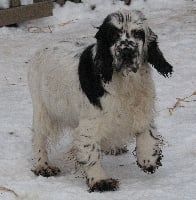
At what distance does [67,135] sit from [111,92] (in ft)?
4.82

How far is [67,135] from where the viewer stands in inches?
221

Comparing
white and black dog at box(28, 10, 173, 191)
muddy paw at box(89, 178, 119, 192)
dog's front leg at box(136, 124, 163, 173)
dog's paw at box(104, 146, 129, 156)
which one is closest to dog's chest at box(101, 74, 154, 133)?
white and black dog at box(28, 10, 173, 191)

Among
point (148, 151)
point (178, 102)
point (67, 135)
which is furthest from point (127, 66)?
point (178, 102)

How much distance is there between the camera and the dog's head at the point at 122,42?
4.06 m

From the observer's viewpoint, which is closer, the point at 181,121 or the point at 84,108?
the point at 84,108

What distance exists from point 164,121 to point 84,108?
165 centimetres

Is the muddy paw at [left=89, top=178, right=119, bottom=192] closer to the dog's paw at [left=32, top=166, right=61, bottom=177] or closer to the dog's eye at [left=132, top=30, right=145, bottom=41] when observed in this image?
the dog's paw at [left=32, top=166, right=61, bottom=177]

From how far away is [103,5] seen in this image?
1035cm

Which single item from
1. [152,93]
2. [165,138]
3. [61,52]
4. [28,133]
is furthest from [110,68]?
[28,133]

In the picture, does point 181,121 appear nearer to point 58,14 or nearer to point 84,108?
point 84,108

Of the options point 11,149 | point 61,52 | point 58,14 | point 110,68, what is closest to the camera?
point 110,68

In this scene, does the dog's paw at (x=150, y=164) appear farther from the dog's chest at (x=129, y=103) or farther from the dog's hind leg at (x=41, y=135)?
the dog's hind leg at (x=41, y=135)

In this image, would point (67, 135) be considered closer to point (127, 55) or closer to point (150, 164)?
point (150, 164)

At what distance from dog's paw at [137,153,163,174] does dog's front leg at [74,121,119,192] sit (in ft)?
0.89
